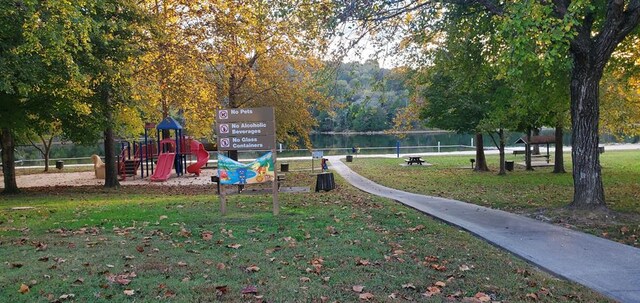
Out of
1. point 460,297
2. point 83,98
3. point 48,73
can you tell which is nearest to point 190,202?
point 48,73

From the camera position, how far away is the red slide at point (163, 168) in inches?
940

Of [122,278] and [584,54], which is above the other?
[584,54]

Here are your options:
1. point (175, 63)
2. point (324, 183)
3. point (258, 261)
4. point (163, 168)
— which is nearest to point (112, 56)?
point (175, 63)

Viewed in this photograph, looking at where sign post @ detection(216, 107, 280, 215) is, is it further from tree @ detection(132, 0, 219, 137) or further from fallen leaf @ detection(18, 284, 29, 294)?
tree @ detection(132, 0, 219, 137)

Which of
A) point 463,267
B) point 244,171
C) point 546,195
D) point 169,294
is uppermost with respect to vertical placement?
point 244,171

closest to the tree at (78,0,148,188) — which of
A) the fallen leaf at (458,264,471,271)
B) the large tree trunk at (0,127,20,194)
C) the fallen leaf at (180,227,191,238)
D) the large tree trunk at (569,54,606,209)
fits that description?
the large tree trunk at (0,127,20,194)

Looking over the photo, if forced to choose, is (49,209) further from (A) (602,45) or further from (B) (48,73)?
(A) (602,45)

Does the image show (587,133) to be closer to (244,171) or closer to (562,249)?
(562,249)

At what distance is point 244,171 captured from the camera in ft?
34.8

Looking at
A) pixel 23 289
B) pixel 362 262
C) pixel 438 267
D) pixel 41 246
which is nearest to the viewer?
pixel 23 289

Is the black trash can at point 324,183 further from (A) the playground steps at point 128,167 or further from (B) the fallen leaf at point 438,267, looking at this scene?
(A) the playground steps at point 128,167

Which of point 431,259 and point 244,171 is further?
point 244,171

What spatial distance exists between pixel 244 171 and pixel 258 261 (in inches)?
178

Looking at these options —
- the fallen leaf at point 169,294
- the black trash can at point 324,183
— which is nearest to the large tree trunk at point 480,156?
the black trash can at point 324,183
